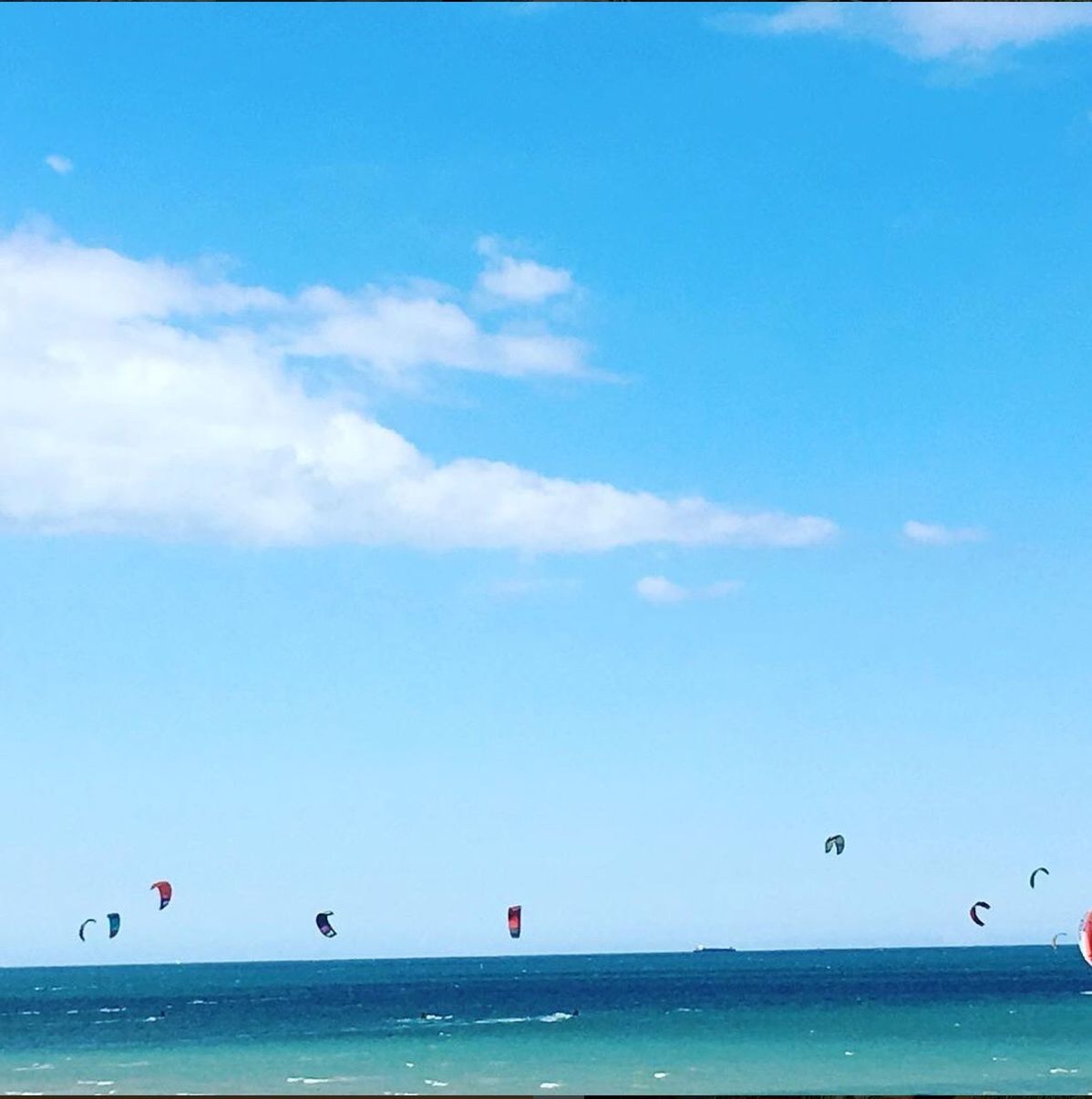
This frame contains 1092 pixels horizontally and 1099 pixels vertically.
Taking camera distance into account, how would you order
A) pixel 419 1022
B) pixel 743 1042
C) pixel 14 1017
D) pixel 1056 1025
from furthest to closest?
pixel 14 1017, pixel 419 1022, pixel 1056 1025, pixel 743 1042

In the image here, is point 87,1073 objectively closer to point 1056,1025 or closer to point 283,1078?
point 283,1078

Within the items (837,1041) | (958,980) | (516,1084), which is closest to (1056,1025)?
(837,1041)

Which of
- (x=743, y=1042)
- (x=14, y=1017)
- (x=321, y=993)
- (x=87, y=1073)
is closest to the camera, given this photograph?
(x=87, y=1073)

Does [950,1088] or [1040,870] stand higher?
[1040,870]

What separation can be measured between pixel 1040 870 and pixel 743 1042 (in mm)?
17546

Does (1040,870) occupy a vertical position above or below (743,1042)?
above

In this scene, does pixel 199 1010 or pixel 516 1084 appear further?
pixel 199 1010

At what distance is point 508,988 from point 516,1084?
82.8m

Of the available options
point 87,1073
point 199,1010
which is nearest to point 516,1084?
point 87,1073

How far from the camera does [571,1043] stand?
1983 inches

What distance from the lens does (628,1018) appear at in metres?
66.2

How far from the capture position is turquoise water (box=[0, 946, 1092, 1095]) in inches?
1462

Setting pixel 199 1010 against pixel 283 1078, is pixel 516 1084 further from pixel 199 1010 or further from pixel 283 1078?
pixel 199 1010

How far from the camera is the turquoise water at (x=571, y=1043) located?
37.1 m
